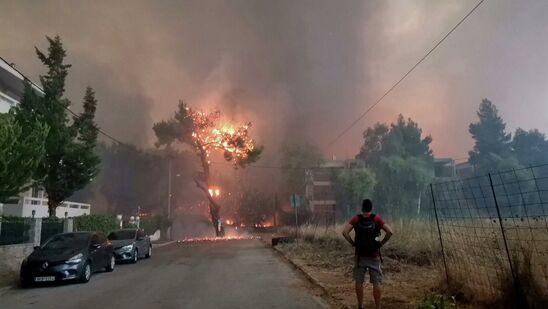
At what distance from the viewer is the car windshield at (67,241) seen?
13.6 m

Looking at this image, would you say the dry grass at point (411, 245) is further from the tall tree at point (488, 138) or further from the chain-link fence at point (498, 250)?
the tall tree at point (488, 138)

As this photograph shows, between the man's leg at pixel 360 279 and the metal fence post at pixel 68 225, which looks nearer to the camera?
the man's leg at pixel 360 279

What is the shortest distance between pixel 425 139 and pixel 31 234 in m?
77.7

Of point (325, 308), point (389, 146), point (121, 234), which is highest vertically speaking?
point (389, 146)

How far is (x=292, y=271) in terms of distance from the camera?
1457 centimetres

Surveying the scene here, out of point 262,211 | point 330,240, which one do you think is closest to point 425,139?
point 262,211

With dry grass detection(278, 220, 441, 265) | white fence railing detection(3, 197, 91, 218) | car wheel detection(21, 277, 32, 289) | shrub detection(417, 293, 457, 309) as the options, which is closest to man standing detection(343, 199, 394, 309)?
shrub detection(417, 293, 457, 309)

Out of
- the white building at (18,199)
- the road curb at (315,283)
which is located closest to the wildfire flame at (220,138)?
the white building at (18,199)

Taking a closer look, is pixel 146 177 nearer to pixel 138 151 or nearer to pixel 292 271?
pixel 138 151

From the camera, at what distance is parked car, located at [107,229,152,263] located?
18516 millimetres

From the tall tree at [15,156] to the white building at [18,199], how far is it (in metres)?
8.18

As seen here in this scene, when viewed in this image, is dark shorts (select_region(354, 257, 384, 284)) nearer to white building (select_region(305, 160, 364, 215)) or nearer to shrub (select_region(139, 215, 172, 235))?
shrub (select_region(139, 215, 172, 235))

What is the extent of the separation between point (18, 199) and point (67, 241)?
14.8 meters

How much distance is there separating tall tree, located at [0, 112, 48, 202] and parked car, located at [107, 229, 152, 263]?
4817mm
